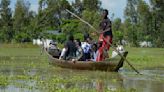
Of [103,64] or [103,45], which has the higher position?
[103,45]

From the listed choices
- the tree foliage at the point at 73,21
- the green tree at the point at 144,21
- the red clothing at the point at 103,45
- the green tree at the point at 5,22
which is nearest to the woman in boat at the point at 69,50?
the red clothing at the point at 103,45

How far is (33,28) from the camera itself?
7475 centimetres


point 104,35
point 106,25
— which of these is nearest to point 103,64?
point 104,35

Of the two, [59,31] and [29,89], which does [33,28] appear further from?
[29,89]

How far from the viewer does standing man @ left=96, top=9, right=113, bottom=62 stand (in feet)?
64.0

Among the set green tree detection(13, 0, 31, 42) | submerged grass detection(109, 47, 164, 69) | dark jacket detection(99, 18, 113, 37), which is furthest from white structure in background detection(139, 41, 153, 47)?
dark jacket detection(99, 18, 113, 37)

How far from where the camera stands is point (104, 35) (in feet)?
65.2

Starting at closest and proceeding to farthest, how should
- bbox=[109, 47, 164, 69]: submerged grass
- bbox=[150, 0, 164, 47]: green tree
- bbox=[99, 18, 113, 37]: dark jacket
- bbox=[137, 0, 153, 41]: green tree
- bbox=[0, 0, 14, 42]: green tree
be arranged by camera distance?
bbox=[99, 18, 113, 37]: dark jacket, bbox=[109, 47, 164, 69]: submerged grass, bbox=[150, 0, 164, 47]: green tree, bbox=[137, 0, 153, 41]: green tree, bbox=[0, 0, 14, 42]: green tree

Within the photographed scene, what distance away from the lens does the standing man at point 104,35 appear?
768 inches

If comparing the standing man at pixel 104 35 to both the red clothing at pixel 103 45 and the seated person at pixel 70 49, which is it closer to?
the red clothing at pixel 103 45

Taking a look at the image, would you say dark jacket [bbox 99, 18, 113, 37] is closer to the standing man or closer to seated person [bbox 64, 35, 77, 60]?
the standing man

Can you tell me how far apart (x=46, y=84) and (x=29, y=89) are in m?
1.08

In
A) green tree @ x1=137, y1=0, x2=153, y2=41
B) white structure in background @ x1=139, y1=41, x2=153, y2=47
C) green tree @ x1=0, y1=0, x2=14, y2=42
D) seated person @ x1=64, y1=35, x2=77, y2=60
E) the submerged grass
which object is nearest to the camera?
seated person @ x1=64, y1=35, x2=77, y2=60

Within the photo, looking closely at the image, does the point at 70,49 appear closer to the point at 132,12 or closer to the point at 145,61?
the point at 145,61
